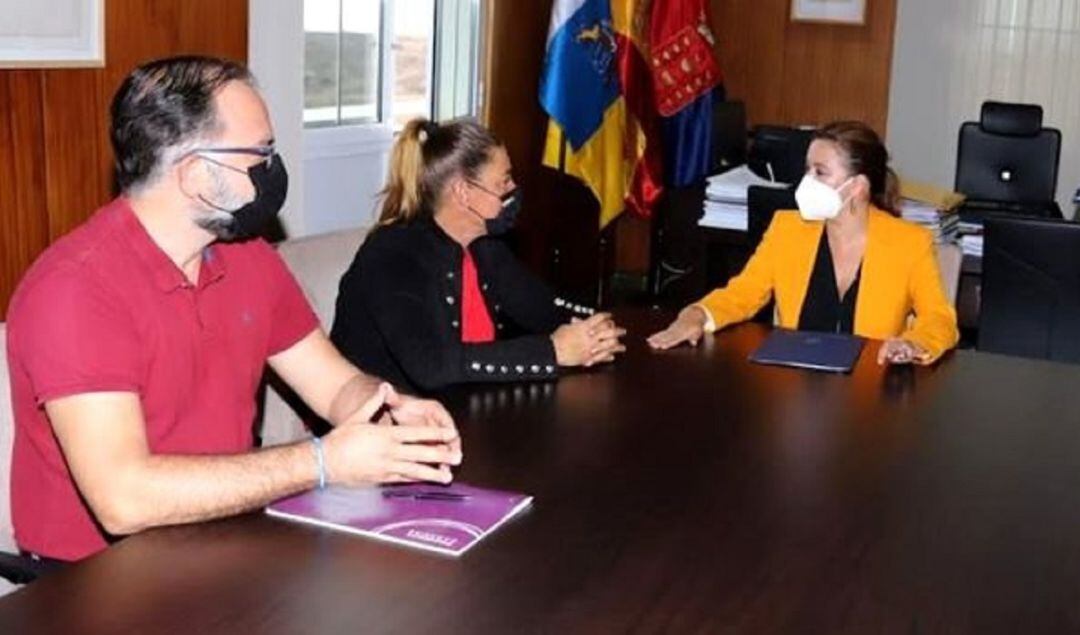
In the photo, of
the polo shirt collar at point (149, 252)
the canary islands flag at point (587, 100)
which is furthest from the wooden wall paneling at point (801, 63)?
the polo shirt collar at point (149, 252)

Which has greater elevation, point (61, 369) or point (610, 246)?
point (61, 369)

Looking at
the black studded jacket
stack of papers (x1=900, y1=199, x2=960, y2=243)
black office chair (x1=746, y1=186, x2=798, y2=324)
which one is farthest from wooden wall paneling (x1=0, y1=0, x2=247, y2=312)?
stack of papers (x1=900, y1=199, x2=960, y2=243)

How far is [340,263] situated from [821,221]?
3.54ft

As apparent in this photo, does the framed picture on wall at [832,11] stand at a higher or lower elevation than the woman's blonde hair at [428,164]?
higher

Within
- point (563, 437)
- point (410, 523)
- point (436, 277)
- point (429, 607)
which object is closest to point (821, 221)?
point (436, 277)

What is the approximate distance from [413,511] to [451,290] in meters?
1.05

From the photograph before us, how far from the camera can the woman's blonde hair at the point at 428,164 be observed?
280 cm

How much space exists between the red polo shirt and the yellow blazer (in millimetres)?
1168

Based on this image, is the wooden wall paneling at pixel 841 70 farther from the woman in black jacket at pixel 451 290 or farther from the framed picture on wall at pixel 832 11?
the woman in black jacket at pixel 451 290

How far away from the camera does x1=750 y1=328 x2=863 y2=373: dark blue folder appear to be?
103 inches

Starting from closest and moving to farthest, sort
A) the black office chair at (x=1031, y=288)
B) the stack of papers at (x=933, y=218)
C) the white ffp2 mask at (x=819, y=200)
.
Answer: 1. the white ffp2 mask at (x=819, y=200)
2. the black office chair at (x=1031, y=288)
3. the stack of papers at (x=933, y=218)

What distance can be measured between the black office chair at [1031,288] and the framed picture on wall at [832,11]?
11.2 feet

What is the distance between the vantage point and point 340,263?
295 centimetres

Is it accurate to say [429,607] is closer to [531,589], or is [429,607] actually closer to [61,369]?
[531,589]
